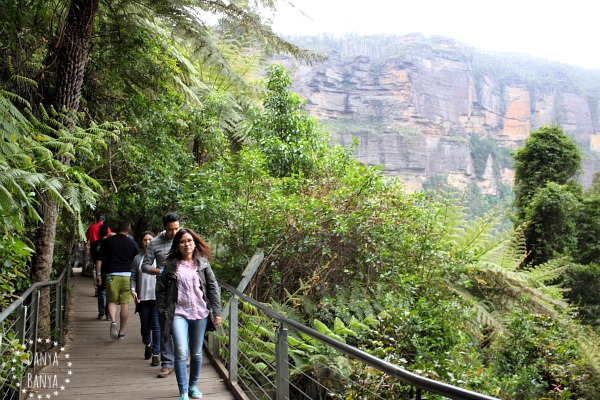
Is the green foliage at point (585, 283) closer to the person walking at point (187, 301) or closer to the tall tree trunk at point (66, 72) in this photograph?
the person walking at point (187, 301)

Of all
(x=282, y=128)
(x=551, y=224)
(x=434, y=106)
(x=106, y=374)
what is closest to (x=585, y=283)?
(x=551, y=224)

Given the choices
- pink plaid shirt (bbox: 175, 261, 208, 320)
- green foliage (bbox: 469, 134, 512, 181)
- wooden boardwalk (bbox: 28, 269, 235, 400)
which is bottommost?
wooden boardwalk (bbox: 28, 269, 235, 400)

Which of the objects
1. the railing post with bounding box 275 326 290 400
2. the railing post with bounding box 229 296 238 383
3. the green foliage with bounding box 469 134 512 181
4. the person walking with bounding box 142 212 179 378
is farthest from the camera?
the green foliage with bounding box 469 134 512 181

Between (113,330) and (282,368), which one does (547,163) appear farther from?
(282,368)

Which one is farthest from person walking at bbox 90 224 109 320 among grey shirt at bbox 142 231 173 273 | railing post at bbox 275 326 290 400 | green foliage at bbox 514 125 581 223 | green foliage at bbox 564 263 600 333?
green foliage at bbox 514 125 581 223

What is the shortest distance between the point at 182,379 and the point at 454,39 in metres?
127

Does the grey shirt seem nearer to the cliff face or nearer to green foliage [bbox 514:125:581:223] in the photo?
green foliage [bbox 514:125:581:223]

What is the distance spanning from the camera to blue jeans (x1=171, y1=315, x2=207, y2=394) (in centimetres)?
380

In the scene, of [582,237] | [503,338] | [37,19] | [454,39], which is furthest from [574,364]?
[454,39]

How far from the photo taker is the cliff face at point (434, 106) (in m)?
89.3

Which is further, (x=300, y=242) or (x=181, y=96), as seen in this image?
(x=181, y=96)

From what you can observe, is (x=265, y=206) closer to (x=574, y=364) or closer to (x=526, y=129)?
(x=574, y=364)

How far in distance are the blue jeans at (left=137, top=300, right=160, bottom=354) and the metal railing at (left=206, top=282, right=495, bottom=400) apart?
63 cm

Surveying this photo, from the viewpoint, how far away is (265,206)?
704 centimetres
